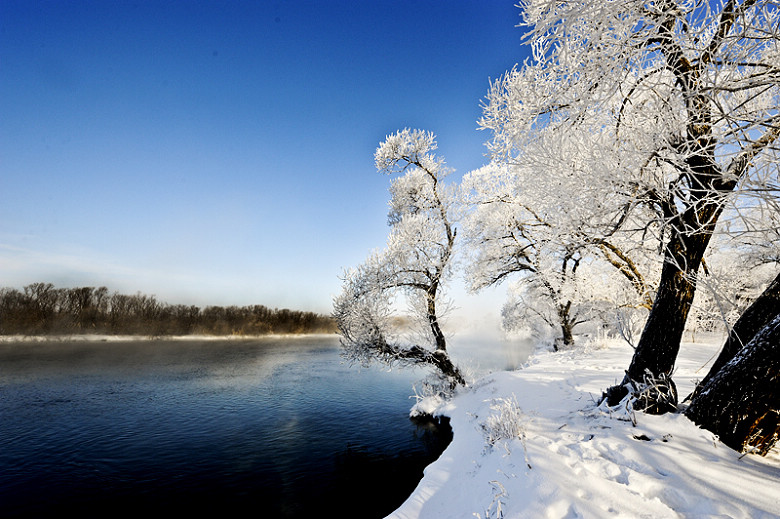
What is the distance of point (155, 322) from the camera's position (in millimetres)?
60562

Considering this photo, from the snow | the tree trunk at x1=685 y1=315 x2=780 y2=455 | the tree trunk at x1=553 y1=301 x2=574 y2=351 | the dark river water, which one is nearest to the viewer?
the snow

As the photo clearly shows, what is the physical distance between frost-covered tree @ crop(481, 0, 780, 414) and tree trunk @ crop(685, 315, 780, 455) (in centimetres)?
76

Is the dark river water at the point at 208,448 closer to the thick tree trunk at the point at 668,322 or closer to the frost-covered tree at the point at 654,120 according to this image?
the thick tree trunk at the point at 668,322

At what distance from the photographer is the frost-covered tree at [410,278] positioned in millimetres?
11844

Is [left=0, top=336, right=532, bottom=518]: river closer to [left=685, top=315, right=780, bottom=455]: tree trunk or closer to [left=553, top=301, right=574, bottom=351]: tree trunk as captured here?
[left=685, top=315, right=780, bottom=455]: tree trunk

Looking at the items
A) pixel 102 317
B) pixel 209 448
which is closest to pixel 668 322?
pixel 209 448

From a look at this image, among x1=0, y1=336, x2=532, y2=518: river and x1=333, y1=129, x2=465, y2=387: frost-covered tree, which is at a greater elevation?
x1=333, y1=129, x2=465, y2=387: frost-covered tree

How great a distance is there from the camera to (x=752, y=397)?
3.20m

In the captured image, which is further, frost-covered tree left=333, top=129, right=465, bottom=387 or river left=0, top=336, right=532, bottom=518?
frost-covered tree left=333, top=129, right=465, bottom=387

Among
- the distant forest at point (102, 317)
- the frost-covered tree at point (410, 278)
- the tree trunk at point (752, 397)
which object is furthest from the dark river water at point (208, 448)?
the distant forest at point (102, 317)

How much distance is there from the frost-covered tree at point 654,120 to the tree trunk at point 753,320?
18.9 inches

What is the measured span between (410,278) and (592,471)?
902cm

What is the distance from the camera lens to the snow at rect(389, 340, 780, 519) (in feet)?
8.88

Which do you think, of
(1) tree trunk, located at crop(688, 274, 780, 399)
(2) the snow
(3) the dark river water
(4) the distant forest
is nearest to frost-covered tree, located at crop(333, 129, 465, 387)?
(3) the dark river water
